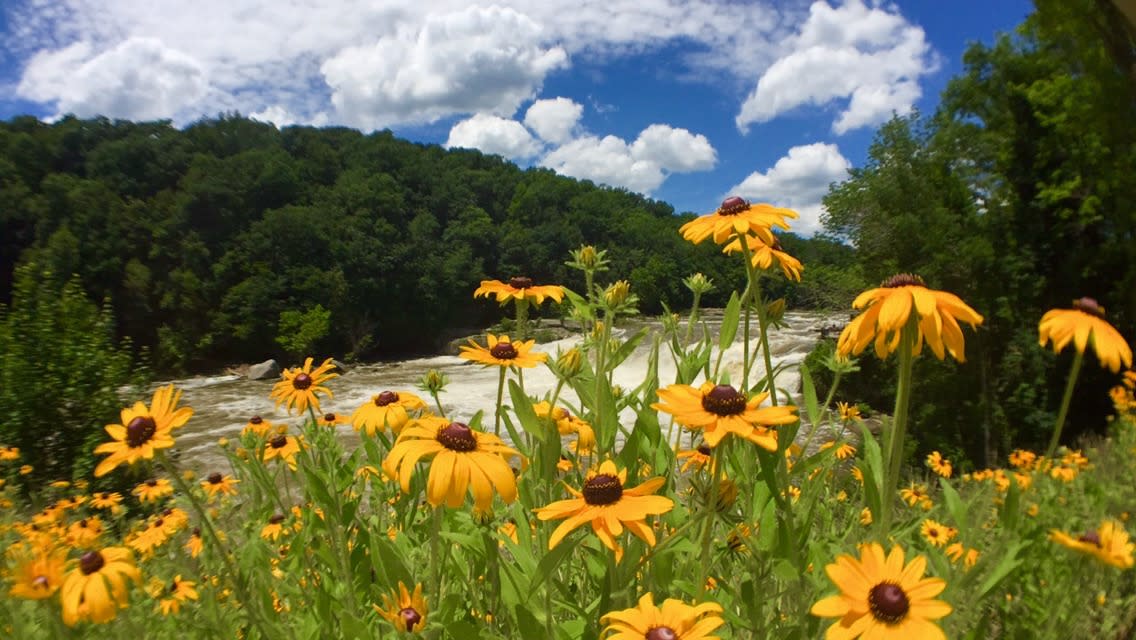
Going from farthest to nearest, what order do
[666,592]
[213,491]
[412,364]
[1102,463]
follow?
1. [412,364]
2. [1102,463]
3. [213,491]
4. [666,592]

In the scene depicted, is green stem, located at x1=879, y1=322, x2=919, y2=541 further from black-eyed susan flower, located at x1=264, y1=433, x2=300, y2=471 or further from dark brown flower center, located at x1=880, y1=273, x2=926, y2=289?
black-eyed susan flower, located at x1=264, y1=433, x2=300, y2=471

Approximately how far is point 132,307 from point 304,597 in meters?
35.7

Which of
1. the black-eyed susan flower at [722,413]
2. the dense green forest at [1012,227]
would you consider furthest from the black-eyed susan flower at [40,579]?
the dense green forest at [1012,227]

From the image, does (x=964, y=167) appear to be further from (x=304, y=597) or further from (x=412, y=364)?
(x=412, y=364)

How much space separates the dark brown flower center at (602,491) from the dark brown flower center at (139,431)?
0.79 meters

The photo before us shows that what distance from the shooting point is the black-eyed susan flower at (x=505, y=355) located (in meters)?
1.29

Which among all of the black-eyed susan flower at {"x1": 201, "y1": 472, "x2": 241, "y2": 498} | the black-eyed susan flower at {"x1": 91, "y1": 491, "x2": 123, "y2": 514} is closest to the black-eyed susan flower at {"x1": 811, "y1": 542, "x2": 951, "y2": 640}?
the black-eyed susan flower at {"x1": 201, "y1": 472, "x2": 241, "y2": 498}

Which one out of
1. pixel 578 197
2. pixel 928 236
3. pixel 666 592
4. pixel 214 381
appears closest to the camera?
pixel 666 592

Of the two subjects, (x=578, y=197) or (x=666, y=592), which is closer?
(x=666, y=592)

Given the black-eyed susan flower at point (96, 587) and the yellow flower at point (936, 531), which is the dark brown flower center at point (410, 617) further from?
the yellow flower at point (936, 531)

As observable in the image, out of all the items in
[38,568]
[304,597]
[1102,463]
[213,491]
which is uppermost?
[38,568]

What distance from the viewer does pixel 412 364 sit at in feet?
99.1

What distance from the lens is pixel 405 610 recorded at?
96 centimetres

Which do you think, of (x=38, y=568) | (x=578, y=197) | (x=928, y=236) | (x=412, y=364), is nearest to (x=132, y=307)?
(x=412, y=364)
